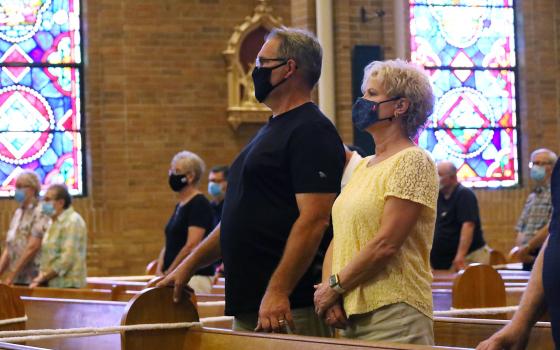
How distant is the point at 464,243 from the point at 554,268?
22.4ft

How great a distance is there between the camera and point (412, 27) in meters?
14.8

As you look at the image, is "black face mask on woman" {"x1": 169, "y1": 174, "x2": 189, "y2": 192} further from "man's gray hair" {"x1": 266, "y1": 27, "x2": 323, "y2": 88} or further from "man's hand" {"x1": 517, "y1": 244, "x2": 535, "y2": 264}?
"man's gray hair" {"x1": 266, "y1": 27, "x2": 323, "y2": 88}

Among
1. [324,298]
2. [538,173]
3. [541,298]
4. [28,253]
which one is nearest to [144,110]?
[28,253]

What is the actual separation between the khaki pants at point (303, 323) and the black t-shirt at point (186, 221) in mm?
3643

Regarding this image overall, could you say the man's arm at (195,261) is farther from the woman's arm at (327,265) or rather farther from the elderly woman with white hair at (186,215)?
the elderly woman with white hair at (186,215)

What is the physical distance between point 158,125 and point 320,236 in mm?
9779

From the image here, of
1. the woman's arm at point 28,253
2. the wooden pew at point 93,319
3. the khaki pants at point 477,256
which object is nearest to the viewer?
the wooden pew at point 93,319

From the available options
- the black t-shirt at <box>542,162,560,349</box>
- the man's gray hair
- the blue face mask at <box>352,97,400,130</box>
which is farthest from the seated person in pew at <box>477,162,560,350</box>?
the man's gray hair

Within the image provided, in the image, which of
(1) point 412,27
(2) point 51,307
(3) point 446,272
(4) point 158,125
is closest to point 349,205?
(2) point 51,307

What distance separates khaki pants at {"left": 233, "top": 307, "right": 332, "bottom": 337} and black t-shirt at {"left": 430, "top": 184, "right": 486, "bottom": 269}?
5954mm

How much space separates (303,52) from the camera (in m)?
4.54

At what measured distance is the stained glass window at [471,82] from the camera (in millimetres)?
14922

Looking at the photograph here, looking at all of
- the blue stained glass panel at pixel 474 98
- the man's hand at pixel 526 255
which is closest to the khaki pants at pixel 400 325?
the man's hand at pixel 526 255

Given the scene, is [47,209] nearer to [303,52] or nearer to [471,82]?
[303,52]
